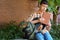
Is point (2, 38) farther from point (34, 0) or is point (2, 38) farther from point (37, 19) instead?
point (34, 0)

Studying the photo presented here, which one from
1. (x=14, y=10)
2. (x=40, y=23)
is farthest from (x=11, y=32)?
(x=40, y=23)

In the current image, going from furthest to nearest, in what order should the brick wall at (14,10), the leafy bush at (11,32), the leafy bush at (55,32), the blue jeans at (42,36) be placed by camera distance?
the brick wall at (14,10)
the leafy bush at (55,32)
the leafy bush at (11,32)
the blue jeans at (42,36)

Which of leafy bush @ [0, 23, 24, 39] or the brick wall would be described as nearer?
leafy bush @ [0, 23, 24, 39]

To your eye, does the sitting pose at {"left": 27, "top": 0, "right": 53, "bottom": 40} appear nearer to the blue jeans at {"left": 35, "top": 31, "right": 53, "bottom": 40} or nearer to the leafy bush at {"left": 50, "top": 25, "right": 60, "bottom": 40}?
the blue jeans at {"left": 35, "top": 31, "right": 53, "bottom": 40}

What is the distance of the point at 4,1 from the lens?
23.8 feet

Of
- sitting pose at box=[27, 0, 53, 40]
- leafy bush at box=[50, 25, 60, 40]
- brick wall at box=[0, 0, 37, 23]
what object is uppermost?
sitting pose at box=[27, 0, 53, 40]

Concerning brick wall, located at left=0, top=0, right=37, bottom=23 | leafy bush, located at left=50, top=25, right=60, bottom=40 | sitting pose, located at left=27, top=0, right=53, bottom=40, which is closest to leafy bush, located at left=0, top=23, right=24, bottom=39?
brick wall, located at left=0, top=0, right=37, bottom=23

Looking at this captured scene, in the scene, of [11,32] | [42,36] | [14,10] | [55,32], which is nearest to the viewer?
[42,36]

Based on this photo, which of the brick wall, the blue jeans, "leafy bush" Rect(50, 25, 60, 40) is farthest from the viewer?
the brick wall

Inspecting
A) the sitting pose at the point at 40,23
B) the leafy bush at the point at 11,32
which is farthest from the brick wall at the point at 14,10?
the sitting pose at the point at 40,23

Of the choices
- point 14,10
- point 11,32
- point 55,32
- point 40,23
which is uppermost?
point 40,23

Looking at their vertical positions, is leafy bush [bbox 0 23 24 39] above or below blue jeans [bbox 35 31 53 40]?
below

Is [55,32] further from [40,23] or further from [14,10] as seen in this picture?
[40,23]

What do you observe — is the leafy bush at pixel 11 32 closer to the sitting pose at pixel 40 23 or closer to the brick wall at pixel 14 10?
the brick wall at pixel 14 10
